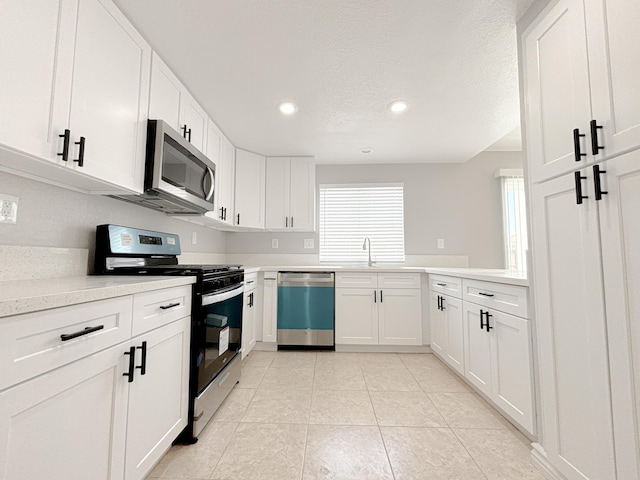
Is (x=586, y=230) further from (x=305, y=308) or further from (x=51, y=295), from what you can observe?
(x=305, y=308)

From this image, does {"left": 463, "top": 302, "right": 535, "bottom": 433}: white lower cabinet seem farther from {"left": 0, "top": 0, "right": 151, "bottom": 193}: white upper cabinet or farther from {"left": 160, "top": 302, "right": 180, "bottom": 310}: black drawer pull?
{"left": 0, "top": 0, "right": 151, "bottom": 193}: white upper cabinet

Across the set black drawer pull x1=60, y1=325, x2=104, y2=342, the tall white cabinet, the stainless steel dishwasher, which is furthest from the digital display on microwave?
the tall white cabinet

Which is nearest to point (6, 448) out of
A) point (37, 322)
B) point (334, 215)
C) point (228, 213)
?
point (37, 322)

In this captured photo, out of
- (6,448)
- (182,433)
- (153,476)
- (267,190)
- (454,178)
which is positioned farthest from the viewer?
(454,178)

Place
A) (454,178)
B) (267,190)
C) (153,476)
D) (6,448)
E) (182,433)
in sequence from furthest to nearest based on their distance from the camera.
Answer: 1. (454,178)
2. (267,190)
3. (182,433)
4. (153,476)
5. (6,448)

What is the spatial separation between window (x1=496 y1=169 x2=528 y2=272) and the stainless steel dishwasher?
7.60 ft

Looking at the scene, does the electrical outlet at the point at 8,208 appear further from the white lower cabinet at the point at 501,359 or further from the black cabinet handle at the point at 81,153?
the white lower cabinet at the point at 501,359

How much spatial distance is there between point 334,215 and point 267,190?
A: 37.9 inches

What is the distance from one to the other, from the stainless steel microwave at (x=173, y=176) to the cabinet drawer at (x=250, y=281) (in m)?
0.79

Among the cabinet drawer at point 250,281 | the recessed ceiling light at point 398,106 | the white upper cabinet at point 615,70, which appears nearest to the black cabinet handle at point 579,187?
the white upper cabinet at point 615,70

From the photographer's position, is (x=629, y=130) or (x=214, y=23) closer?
(x=629, y=130)

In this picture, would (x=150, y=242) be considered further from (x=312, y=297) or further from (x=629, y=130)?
(x=629, y=130)

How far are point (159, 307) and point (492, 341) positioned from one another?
6.48 feet

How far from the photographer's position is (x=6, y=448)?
0.66m
